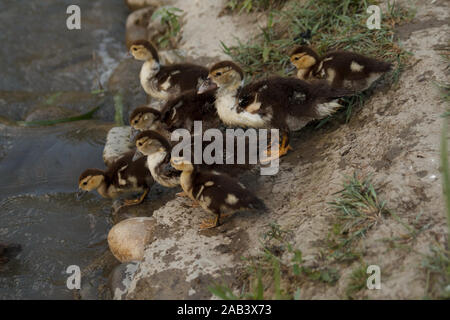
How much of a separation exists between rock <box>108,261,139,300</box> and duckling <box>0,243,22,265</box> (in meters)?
0.91

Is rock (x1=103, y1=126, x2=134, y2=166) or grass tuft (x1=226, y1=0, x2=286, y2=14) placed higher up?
grass tuft (x1=226, y1=0, x2=286, y2=14)

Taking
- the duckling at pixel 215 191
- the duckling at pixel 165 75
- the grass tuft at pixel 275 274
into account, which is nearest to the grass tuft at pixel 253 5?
the duckling at pixel 165 75

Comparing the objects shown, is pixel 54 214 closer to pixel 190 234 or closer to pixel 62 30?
pixel 190 234

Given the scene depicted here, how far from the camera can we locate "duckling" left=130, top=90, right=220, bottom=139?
4571mm

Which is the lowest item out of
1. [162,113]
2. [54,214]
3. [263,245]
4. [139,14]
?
[54,214]

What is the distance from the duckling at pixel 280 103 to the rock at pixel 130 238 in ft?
3.91

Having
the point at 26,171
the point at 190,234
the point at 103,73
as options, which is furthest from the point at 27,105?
the point at 190,234

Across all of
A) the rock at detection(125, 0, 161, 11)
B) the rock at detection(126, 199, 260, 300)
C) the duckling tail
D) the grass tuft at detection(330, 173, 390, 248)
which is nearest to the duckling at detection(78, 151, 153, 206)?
the rock at detection(126, 199, 260, 300)

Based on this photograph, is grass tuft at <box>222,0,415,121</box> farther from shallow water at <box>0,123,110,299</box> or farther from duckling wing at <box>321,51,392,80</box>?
shallow water at <box>0,123,110,299</box>

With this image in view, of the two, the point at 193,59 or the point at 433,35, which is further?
the point at 193,59

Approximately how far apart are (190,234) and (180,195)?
588 mm

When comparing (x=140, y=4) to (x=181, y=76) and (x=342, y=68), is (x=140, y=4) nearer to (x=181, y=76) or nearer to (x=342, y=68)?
(x=181, y=76)
